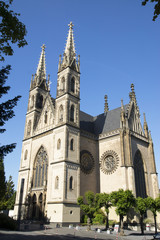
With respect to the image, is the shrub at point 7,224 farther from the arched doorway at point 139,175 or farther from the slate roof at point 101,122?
the slate roof at point 101,122

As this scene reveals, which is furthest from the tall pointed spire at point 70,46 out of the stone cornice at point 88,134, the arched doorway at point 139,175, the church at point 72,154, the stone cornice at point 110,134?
the arched doorway at point 139,175

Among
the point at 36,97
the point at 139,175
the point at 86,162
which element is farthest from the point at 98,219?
the point at 36,97

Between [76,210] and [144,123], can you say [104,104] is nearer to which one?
[144,123]

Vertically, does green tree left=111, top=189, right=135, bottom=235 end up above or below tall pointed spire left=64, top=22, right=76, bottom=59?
below

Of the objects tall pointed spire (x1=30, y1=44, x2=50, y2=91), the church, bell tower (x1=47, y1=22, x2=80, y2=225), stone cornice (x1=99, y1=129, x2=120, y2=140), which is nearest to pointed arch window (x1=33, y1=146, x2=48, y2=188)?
the church

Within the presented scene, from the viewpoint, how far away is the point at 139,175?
38.2 meters

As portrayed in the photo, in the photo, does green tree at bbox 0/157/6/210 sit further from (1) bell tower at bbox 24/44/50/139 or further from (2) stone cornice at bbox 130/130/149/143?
(2) stone cornice at bbox 130/130/149/143

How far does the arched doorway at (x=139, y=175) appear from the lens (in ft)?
121

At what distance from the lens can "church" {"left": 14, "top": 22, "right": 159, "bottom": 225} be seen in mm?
32719

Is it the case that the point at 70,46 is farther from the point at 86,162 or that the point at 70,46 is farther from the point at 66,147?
the point at 86,162

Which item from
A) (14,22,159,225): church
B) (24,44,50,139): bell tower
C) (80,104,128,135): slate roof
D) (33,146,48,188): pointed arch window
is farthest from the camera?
(24,44,50,139): bell tower

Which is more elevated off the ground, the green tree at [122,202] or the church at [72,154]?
the church at [72,154]

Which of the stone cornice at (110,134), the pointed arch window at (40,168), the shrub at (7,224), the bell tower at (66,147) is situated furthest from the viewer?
the stone cornice at (110,134)

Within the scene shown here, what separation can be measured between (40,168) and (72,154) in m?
7.28
